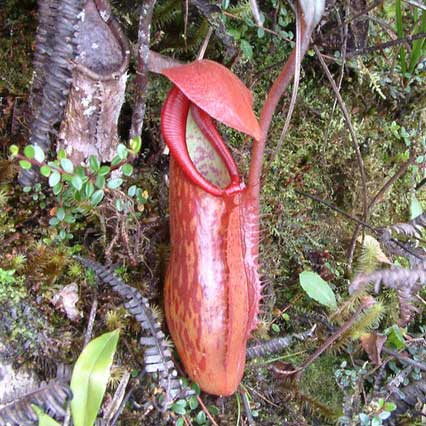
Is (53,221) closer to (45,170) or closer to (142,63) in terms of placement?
(45,170)

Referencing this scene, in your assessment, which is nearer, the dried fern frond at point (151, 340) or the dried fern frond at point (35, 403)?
the dried fern frond at point (35, 403)

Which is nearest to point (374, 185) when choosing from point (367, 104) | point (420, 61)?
point (367, 104)

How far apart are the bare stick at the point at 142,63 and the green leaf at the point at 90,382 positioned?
64cm

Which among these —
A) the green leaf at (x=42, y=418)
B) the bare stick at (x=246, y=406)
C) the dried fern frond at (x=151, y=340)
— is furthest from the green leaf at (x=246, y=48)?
the green leaf at (x=42, y=418)

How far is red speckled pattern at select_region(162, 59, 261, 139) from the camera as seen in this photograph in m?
1.25

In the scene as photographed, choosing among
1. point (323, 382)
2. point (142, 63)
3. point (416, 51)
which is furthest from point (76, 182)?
point (416, 51)

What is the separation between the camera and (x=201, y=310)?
54.4 inches

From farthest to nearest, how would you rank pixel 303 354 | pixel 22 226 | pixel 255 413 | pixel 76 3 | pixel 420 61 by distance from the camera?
pixel 420 61, pixel 303 354, pixel 255 413, pixel 22 226, pixel 76 3

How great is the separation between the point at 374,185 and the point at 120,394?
132 cm

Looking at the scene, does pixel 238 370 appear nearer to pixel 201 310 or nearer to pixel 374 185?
pixel 201 310

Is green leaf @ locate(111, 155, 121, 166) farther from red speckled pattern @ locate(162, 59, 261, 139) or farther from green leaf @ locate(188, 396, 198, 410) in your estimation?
green leaf @ locate(188, 396, 198, 410)

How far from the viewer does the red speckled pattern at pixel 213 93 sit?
1.25 metres

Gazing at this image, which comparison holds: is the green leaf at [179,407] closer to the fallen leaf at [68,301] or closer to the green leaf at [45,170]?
the fallen leaf at [68,301]

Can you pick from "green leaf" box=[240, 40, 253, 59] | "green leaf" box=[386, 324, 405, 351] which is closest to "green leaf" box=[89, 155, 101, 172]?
"green leaf" box=[240, 40, 253, 59]
